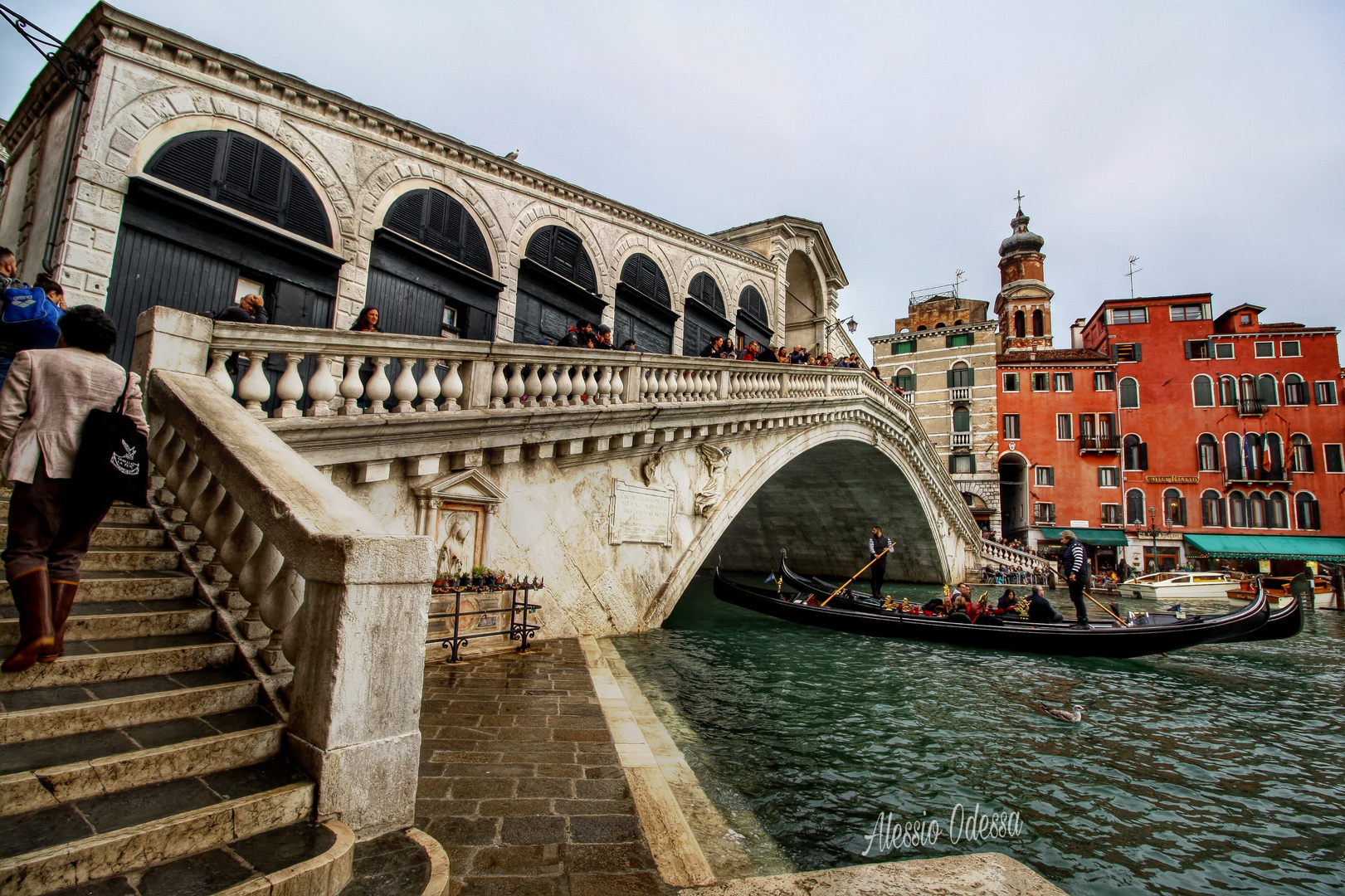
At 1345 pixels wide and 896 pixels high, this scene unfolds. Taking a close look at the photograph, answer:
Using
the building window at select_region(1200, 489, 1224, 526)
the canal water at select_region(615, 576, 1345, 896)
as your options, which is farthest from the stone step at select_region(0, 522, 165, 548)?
the building window at select_region(1200, 489, 1224, 526)

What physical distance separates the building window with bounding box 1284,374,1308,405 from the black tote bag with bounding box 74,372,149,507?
36.3 meters

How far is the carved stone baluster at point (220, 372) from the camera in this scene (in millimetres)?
4480

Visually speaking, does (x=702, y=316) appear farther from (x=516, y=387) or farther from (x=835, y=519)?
(x=835, y=519)

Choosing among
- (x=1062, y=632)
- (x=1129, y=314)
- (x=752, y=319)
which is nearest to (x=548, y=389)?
(x=1062, y=632)

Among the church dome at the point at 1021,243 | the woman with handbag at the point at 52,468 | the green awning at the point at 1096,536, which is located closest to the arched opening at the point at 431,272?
the woman with handbag at the point at 52,468

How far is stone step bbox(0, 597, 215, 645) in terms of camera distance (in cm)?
283

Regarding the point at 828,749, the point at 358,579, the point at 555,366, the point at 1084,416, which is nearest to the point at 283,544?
the point at 358,579

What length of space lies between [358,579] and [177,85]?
268 inches

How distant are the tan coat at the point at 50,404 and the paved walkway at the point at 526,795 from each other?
2.08m

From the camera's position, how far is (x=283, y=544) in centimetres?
266

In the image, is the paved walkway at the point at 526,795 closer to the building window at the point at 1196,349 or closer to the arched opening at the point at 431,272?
the arched opening at the point at 431,272

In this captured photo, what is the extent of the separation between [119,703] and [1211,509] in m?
34.1

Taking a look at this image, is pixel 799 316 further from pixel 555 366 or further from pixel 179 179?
pixel 179 179

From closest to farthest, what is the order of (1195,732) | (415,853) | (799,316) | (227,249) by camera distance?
(415,853)
(1195,732)
(227,249)
(799,316)
